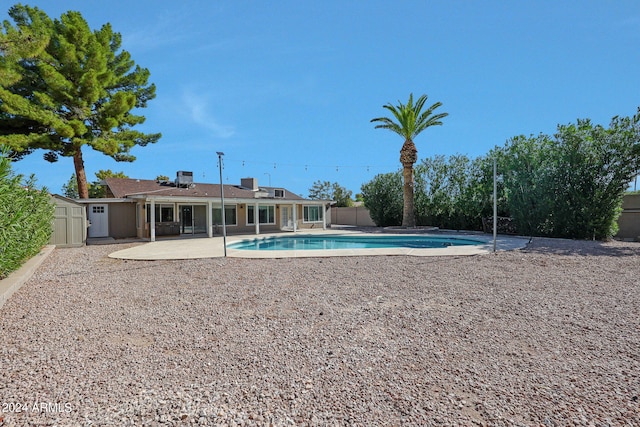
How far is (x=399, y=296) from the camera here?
5.61 m

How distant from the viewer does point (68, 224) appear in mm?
13727

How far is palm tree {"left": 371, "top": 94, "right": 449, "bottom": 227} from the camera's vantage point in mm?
21625

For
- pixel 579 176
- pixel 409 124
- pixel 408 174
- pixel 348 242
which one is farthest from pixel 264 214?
pixel 579 176

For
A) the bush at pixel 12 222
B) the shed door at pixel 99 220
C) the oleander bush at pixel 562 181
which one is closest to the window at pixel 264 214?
the shed door at pixel 99 220

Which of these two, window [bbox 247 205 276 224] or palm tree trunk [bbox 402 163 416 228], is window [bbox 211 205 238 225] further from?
palm tree trunk [bbox 402 163 416 228]

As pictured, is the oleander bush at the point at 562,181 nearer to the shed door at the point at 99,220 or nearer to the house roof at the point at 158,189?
the house roof at the point at 158,189

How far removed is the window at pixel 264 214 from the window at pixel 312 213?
275 cm

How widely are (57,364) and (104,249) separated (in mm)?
11213

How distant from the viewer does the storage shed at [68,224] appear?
44.2ft

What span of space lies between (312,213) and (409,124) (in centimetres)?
922

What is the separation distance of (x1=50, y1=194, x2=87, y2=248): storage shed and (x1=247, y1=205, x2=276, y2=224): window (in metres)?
9.04

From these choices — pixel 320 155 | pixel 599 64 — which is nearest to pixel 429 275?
pixel 599 64

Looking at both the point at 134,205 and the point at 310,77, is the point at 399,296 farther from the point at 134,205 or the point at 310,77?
the point at 134,205

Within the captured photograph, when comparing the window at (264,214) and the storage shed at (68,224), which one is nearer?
the storage shed at (68,224)
